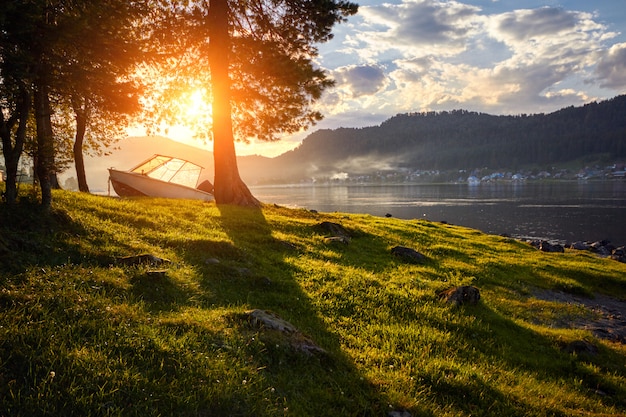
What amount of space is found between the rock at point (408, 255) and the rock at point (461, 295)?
5248mm

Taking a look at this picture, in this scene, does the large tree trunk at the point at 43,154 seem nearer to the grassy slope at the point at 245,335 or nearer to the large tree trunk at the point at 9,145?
the large tree trunk at the point at 9,145

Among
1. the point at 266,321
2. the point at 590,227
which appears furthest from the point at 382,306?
the point at 590,227

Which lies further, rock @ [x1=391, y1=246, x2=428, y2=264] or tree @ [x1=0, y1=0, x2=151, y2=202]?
rock @ [x1=391, y1=246, x2=428, y2=264]

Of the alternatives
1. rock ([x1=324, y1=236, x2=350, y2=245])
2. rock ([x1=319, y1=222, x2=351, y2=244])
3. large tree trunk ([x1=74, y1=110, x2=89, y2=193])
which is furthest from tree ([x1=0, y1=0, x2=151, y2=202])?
large tree trunk ([x1=74, y1=110, x2=89, y2=193])

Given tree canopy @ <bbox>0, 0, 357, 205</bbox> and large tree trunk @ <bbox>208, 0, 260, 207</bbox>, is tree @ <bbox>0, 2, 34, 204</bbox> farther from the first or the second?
large tree trunk @ <bbox>208, 0, 260, 207</bbox>

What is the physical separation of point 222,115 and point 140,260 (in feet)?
55.1

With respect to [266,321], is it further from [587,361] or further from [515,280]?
[515,280]

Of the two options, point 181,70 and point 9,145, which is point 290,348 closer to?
point 9,145

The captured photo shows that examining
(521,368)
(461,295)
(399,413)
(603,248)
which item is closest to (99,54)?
(399,413)

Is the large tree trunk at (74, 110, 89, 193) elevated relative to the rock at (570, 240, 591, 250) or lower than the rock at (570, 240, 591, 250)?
elevated

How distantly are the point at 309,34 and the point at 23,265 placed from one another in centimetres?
2161

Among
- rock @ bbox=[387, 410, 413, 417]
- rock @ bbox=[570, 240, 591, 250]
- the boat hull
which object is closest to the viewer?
rock @ bbox=[387, 410, 413, 417]

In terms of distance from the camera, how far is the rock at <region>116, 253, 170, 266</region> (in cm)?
926

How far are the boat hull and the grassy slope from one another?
13.8 metres
